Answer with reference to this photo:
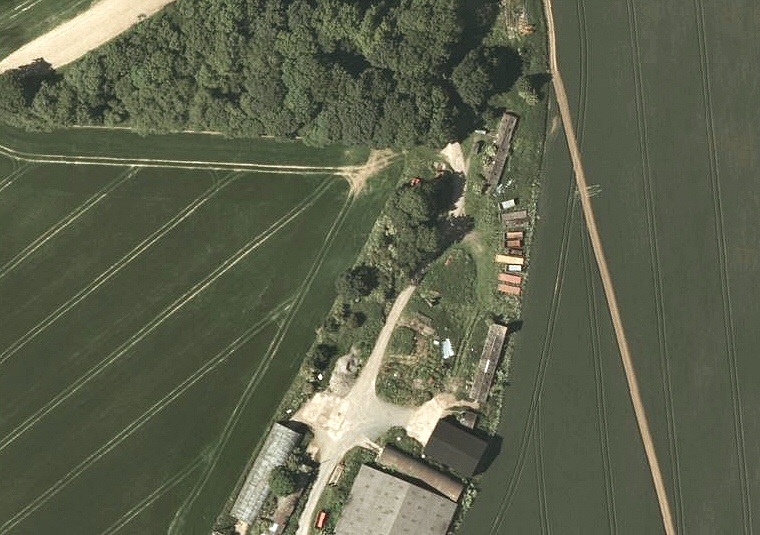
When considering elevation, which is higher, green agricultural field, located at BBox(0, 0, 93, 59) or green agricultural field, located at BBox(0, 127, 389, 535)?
green agricultural field, located at BBox(0, 0, 93, 59)

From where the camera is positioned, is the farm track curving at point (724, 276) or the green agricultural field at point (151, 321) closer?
the farm track curving at point (724, 276)

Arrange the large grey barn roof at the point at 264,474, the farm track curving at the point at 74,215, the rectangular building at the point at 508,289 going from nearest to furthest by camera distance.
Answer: the large grey barn roof at the point at 264,474
the rectangular building at the point at 508,289
the farm track curving at the point at 74,215

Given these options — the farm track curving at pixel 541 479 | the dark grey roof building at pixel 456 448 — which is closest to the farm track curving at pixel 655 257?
the farm track curving at pixel 541 479

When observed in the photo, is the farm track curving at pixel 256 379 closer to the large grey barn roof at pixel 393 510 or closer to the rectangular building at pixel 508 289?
the large grey barn roof at pixel 393 510

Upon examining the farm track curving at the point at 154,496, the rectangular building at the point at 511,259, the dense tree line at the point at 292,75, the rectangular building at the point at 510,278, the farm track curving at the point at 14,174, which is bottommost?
Result: the farm track curving at the point at 154,496

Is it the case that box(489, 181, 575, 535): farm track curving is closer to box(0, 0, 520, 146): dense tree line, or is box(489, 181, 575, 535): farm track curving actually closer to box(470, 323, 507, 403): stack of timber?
box(470, 323, 507, 403): stack of timber

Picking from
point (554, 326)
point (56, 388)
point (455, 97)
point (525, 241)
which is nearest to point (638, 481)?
point (554, 326)

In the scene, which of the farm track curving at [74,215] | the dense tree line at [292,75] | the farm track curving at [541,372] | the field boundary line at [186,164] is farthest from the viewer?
the farm track curving at [74,215]

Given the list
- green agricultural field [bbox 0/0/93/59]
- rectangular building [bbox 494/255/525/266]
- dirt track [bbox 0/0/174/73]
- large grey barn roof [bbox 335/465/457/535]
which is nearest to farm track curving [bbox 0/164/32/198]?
dirt track [bbox 0/0/174/73]
